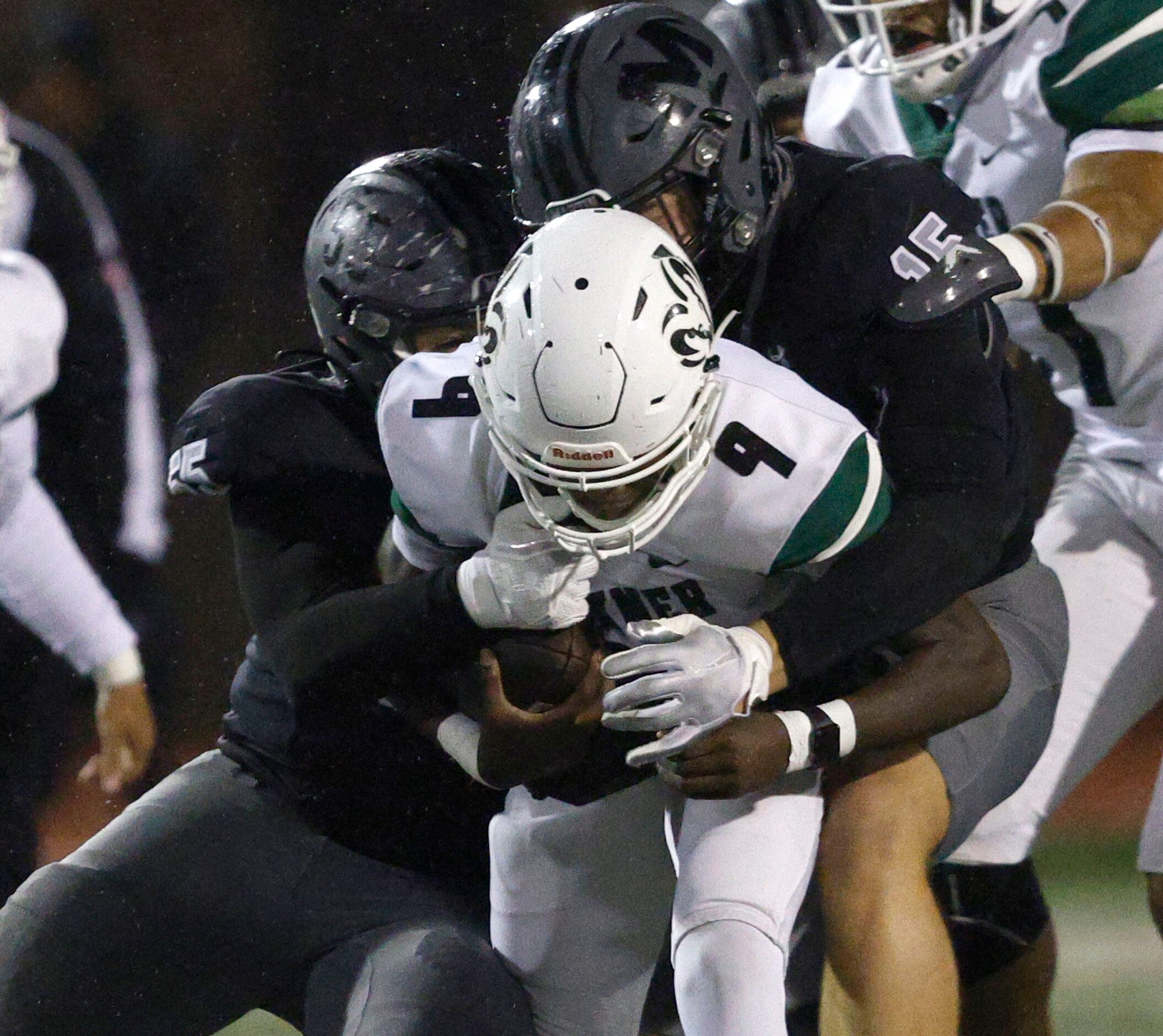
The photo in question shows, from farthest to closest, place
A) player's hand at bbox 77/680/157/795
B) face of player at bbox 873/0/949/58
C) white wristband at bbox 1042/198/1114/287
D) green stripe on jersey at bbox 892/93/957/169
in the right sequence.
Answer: player's hand at bbox 77/680/157/795 → green stripe on jersey at bbox 892/93/957/169 → face of player at bbox 873/0/949/58 → white wristband at bbox 1042/198/1114/287

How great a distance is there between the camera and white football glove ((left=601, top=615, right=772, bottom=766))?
1.22 metres

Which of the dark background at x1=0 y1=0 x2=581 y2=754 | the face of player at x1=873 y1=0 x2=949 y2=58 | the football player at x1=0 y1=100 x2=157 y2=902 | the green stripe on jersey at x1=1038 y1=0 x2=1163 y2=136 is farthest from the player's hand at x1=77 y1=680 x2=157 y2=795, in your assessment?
the green stripe on jersey at x1=1038 y1=0 x2=1163 y2=136

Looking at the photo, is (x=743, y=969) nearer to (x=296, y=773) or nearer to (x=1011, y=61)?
(x=296, y=773)

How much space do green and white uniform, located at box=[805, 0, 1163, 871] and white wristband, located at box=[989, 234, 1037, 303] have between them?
9.1 inches

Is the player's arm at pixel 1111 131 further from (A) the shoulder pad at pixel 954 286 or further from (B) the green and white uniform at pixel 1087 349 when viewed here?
(A) the shoulder pad at pixel 954 286

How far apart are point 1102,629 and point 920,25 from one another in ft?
2.30

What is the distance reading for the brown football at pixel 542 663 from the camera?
138cm

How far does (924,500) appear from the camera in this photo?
134 centimetres

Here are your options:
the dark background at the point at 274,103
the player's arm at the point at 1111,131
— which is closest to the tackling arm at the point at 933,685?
the player's arm at the point at 1111,131

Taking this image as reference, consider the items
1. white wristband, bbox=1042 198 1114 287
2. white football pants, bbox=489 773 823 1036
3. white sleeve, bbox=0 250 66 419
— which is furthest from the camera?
white sleeve, bbox=0 250 66 419

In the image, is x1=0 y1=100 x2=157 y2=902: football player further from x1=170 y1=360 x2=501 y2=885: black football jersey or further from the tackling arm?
the tackling arm

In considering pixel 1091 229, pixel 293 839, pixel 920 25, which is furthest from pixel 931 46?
pixel 293 839

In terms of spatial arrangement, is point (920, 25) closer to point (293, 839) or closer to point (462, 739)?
point (462, 739)

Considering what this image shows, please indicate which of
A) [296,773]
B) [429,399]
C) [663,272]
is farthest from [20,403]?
[663,272]
